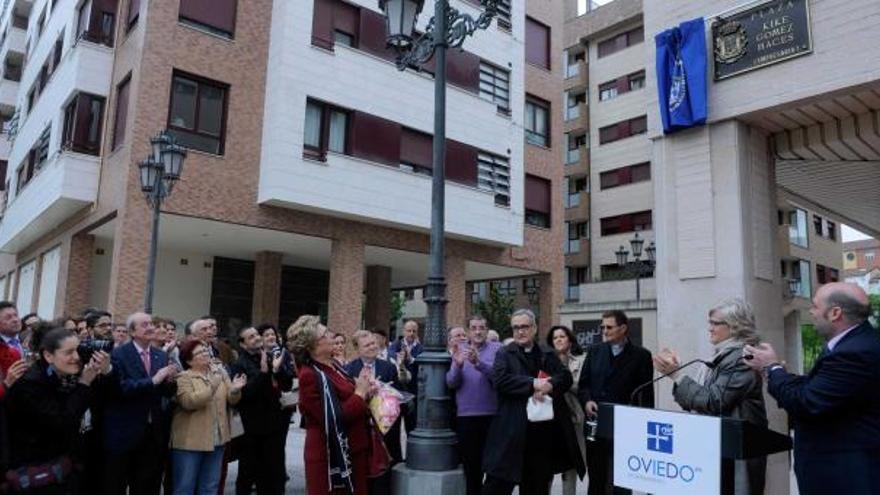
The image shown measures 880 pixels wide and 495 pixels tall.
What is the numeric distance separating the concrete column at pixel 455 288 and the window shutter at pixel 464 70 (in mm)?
5426

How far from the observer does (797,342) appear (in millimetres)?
23547

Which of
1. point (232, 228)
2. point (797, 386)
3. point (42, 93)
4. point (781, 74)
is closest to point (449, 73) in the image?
point (232, 228)

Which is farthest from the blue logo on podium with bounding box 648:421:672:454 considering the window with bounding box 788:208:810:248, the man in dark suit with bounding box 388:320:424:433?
the window with bounding box 788:208:810:248

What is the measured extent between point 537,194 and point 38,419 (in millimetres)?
20728

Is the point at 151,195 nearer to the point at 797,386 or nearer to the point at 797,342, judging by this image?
the point at 797,386

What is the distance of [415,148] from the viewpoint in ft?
66.0

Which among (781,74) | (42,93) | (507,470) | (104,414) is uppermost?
(42,93)

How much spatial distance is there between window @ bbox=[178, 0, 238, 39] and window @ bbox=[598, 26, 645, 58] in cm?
2641

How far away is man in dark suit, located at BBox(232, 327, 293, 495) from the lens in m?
6.99

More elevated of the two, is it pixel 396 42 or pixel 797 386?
pixel 396 42

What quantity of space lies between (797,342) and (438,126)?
2113 centimetres

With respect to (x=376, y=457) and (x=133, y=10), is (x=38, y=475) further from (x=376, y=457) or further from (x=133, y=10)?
(x=133, y=10)

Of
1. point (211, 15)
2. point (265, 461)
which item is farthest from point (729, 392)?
point (211, 15)

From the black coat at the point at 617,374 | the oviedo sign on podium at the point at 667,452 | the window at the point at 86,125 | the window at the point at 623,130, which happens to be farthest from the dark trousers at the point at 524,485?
the window at the point at 623,130
